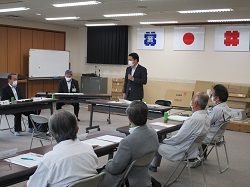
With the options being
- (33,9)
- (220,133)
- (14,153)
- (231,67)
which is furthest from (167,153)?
(231,67)

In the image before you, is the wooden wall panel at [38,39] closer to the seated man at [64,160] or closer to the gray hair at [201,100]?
the gray hair at [201,100]

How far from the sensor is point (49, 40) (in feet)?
36.4

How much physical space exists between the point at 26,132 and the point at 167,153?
384cm

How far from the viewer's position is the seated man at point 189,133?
362cm

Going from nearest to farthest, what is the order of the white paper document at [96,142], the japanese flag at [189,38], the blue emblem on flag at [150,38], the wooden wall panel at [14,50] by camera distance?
the white paper document at [96,142] < the japanese flag at [189,38] < the wooden wall panel at [14,50] < the blue emblem on flag at [150,38]

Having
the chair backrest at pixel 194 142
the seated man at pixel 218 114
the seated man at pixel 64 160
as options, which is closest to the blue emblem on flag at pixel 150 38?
the seated man at pixel 218 114

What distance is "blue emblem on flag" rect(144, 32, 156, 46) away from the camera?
1025 centimetres

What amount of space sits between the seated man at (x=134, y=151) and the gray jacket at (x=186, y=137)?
1.01 meters

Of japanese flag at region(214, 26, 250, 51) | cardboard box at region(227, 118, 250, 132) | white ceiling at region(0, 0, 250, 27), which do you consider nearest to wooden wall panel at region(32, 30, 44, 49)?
white ceiling at region(0, 0, 250, 27)

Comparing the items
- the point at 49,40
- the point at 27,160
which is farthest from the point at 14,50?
the point at 27,160

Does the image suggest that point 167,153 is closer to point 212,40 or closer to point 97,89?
point 212,40

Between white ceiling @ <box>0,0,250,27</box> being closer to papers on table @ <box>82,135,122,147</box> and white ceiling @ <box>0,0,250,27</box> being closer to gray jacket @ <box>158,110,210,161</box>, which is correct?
gray jacket @ <box>158,110,210,161</box>

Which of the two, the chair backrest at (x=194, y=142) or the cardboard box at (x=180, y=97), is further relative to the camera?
the cardboard box at (x=180, y=97)

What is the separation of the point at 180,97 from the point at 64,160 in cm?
792
